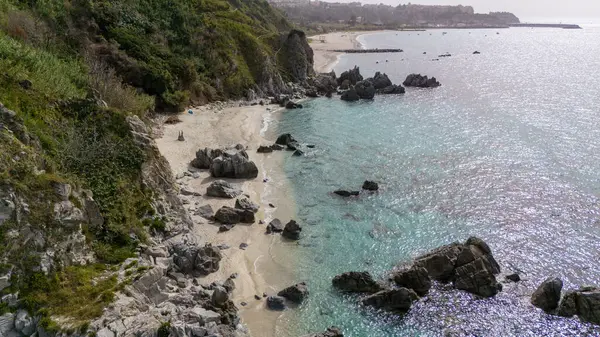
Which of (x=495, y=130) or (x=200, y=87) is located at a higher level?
(x=200, y=87)

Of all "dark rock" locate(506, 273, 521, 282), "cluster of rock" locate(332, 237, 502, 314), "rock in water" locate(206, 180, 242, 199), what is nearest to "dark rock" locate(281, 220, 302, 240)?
"cluster of rock" locate(332, 237, 502, 314)

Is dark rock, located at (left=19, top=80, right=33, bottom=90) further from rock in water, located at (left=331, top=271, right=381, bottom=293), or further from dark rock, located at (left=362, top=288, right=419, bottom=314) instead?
dark rock, located at (left=362, top=288, right=419, bottom=314)

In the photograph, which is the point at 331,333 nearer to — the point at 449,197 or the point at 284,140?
the point at 449,197

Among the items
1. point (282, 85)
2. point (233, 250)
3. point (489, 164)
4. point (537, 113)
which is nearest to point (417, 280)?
point (233, 250)

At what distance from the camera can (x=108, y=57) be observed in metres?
52.2

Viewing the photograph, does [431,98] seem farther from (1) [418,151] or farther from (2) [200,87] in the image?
(2) [200,87]

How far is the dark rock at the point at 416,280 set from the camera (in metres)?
25.4

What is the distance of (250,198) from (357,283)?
1370 centimetres

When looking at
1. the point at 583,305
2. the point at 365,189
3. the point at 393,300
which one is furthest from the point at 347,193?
the point at 583,305

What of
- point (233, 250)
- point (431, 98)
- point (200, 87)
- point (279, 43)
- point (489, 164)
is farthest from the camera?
point (279, 43)

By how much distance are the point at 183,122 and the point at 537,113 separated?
4985cm

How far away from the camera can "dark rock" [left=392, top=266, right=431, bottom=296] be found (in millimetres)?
25391

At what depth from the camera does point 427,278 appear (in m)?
25.7

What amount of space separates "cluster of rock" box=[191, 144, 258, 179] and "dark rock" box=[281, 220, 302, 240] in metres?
10.6
